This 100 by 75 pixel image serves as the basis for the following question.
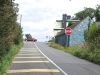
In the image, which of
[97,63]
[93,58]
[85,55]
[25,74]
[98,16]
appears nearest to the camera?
[25,74]

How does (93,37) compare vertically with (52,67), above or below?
above

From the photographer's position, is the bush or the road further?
the bush

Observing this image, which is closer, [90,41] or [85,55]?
[85,55]

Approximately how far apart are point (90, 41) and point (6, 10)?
2274 cm

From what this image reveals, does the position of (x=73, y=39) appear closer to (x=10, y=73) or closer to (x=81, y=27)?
(x=81, y=27)

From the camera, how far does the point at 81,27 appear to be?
265 feet

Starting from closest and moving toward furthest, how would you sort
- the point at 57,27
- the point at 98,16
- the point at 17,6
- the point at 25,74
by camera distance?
the point at 25,74 < the point at 17,6 < the point at 98,16 < the point at 57,27

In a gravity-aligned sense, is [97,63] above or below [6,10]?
below

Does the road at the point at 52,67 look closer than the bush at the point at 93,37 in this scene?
Yes

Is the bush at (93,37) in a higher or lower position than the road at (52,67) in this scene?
higher

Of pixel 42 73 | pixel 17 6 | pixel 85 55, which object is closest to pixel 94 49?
pixel 85 55

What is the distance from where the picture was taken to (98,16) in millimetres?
72875

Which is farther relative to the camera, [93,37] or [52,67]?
[93,37]

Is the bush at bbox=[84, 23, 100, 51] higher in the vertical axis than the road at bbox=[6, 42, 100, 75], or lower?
higher
